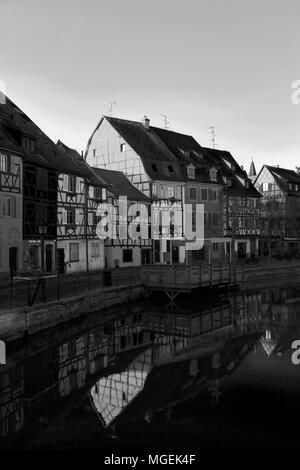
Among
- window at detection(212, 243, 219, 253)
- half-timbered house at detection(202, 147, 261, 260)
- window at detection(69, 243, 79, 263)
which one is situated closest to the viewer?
window at detection(69, 243, 79, 263)

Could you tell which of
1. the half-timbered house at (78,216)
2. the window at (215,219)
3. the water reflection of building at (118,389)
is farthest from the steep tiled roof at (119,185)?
the water reflection of building at (118,389)

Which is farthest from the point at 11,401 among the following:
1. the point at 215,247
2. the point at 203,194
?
the point at 215,247

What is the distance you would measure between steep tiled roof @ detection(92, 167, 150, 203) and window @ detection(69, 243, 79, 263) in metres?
6.84

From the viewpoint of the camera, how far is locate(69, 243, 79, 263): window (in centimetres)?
3716

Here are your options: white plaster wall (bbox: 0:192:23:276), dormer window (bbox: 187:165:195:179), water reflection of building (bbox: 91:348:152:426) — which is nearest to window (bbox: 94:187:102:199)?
white plaster wall (bbox: 0:192:23:276)

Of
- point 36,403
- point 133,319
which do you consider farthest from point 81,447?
point 133,319

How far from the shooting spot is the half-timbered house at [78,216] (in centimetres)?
3631

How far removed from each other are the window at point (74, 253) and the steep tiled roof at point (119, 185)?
6.84 metres

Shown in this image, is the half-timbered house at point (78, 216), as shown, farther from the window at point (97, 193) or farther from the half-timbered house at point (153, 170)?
the half-timbered house at point (153, 170)

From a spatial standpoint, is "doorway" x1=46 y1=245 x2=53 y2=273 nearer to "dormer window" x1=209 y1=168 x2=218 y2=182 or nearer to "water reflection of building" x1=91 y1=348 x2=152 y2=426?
"water reflection of building" x1=91 y1=348 x2=152 y2=426

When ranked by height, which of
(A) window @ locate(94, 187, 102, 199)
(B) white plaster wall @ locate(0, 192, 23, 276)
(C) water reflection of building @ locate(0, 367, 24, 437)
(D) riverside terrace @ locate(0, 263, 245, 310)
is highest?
(A) window @ locate(94, 187, 102, 199)

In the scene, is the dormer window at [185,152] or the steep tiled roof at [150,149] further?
the dormer window at [185,152]

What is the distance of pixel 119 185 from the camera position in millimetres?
44031

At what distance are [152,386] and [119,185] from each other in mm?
30757
